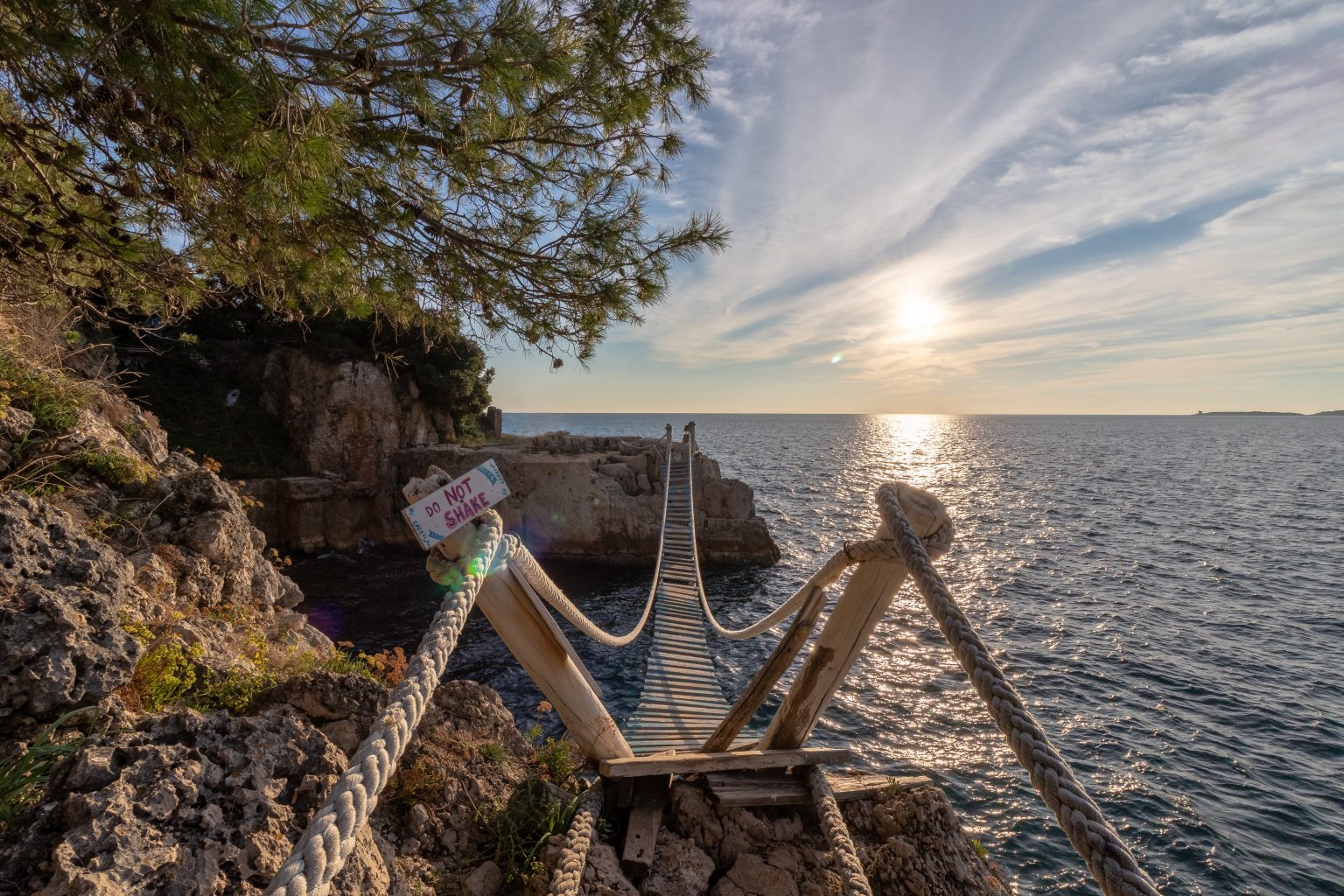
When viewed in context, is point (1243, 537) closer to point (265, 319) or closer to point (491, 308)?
point (491, 308)

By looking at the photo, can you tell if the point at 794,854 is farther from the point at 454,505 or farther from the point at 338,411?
the point at 338,411

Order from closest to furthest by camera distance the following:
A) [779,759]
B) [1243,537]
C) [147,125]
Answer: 1. [147,125]
2. [779,759]
3. [1243,537]

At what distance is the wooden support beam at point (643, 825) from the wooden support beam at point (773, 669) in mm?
464

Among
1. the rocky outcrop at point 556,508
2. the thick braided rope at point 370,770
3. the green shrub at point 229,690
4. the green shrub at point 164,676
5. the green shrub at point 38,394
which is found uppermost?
the green shrub at point 38,394

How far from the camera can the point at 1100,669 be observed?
13492 mm

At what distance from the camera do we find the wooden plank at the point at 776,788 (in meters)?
3.86

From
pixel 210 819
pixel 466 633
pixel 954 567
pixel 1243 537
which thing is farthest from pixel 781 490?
pixel 210 819

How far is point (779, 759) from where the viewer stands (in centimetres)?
393

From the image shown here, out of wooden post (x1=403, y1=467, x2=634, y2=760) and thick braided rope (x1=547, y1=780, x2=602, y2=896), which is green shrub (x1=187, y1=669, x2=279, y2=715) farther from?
thick braided rope (x1=547, y1=780, x2=602, y2=896)

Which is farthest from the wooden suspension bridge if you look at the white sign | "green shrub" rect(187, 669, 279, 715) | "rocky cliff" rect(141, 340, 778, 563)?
"rocky cliff" rect(141, 340, 778, 563)

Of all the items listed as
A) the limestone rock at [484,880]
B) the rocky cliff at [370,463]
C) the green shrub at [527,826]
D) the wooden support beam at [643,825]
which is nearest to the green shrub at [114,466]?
the green shrub at [527,826]

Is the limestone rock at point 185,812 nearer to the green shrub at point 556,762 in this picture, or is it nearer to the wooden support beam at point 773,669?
the green shrub at point 556,762

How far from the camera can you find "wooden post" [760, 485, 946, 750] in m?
2.42

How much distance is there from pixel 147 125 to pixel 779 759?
557 cm
